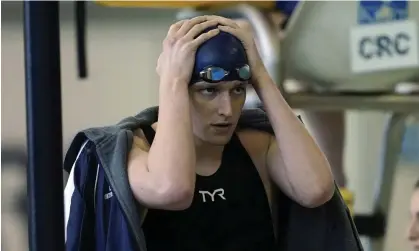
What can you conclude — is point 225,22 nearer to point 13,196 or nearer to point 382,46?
point 382,46

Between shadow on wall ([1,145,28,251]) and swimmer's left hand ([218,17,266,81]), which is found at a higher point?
swimmer's left hand ([218,17,266,81])

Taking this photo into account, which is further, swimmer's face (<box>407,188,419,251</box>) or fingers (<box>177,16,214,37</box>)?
swimmer's face (<box>407,188,419,251</box>)

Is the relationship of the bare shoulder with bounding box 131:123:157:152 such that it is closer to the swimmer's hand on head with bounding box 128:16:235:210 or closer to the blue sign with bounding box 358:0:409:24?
the swimmer's hand on head with bounding box 128:16:235:210

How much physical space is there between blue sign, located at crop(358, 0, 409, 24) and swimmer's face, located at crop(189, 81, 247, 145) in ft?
1.79

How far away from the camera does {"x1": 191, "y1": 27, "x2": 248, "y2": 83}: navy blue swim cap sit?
2.37 ft

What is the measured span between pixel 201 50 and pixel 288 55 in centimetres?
57

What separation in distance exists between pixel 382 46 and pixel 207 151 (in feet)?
1.83

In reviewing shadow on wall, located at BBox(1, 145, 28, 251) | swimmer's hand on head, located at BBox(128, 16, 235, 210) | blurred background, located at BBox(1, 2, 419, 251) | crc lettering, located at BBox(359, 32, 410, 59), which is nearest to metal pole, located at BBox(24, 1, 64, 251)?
swimmer's hand on head, located at BBox(128, 16, 235, 210)

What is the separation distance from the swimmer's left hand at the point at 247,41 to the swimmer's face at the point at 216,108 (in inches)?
0.8

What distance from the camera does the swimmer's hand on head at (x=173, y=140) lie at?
2.29 ft

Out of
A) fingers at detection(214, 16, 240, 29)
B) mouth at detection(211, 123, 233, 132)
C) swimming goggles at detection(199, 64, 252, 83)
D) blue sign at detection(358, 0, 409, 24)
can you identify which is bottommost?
mouth at detection(211, 123, 233, 132)

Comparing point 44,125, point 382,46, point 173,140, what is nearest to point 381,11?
point 382,46

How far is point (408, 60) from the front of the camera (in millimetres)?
1255

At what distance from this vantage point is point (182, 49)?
716 millimetres
